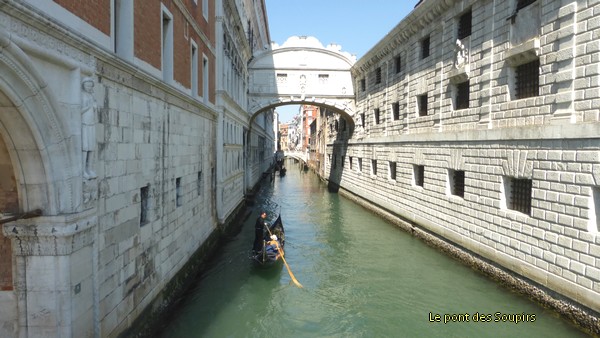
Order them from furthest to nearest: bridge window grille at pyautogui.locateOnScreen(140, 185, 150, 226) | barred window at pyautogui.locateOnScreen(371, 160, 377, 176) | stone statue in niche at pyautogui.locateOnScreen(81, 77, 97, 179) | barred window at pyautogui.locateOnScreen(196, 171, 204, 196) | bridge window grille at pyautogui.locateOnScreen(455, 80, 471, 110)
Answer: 1. barred window at pyautogui.locateOnScreen(371, 160, 377, 176)
2. bridge window grille at pyautogui.locateOnScreen(455, 80, 471, 110)
3. barred window at pyautogui.locateOnScreen(196, 171, 204, 196)
4. bridge window grille at pyautogui.locateOnScreen(140, 185, 150, 226)
5. stone statue in niche at pyautogui.locateOnScreen(81, 77, 97, 179)

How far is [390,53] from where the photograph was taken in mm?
16391

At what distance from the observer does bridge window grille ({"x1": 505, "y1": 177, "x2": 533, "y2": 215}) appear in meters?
7.96

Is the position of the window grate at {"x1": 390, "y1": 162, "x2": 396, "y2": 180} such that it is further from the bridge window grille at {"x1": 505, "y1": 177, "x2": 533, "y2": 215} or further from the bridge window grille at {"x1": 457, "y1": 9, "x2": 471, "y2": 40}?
the bridge window grille at {"x1": 505, "y1": 177, "x2": 533, "y2": 215}

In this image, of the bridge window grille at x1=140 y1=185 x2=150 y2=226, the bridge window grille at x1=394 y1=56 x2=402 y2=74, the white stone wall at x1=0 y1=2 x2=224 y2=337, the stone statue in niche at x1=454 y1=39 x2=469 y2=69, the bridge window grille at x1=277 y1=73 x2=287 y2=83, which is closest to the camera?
the white stone wall at x1=0 y1=2 x2=224 y2=337

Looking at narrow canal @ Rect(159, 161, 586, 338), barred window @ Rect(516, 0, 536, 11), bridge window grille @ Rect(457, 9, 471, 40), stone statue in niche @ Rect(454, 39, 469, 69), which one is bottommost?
narrow canal @ Rect(159, 161, 586, 338)

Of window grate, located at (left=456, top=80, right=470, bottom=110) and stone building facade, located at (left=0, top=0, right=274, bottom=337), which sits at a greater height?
window grate, located at (left=456, top=80, right=470, bottom=110)

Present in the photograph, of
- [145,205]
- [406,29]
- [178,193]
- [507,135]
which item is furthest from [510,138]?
[406,29]

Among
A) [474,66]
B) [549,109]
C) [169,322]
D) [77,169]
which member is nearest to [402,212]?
[474,66]

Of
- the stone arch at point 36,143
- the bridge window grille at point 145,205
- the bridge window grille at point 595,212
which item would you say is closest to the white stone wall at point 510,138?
the bridge window grille at point 595,212

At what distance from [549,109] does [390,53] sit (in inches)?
383

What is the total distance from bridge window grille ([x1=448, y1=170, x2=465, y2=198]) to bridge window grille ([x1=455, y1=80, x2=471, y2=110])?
175cm

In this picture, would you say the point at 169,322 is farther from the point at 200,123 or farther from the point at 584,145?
the point at 584,145

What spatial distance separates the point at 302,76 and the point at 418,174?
10105 mm

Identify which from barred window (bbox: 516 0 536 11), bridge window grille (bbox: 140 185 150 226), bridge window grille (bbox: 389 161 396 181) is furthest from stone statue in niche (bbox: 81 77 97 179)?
bridge window grille (bbox: 389 161 396 181)
